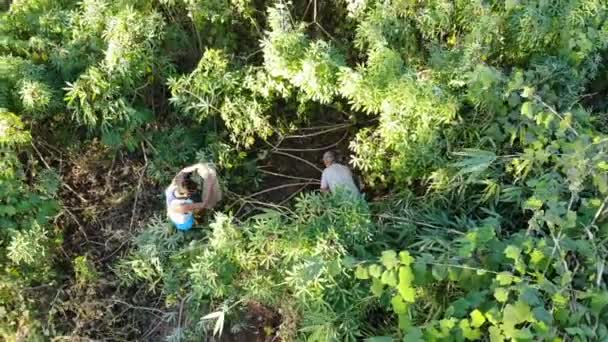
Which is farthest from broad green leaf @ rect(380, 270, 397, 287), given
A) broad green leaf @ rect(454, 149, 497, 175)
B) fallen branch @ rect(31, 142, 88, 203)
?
fallen branch @ rect(31, 142, 88, 203)

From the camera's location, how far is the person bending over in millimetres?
3922

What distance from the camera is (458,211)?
11.4 ft

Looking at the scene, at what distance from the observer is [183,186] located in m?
3.93

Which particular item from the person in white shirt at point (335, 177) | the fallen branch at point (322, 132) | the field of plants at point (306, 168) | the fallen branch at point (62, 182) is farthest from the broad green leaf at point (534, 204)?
the fallen branch at point (62, 182)

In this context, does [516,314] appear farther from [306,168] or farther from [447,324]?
[306,168]

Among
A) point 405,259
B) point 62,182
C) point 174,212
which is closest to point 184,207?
point 174,212

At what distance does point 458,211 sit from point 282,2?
192 centimetres

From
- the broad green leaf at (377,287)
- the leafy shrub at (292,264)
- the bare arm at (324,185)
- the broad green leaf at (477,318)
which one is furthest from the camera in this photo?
the bare arm at (324,185)

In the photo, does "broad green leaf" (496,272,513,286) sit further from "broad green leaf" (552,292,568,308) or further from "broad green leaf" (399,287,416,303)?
"broad green leaf" (399,287,416,303)

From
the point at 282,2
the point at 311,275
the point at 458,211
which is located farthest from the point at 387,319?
the point at 282,2

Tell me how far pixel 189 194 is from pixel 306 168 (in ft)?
3.43

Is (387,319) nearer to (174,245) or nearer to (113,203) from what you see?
(174,245)

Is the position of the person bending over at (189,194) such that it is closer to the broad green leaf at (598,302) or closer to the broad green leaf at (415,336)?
the broad green leaf at (415,336)

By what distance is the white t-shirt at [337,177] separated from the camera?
397cm
